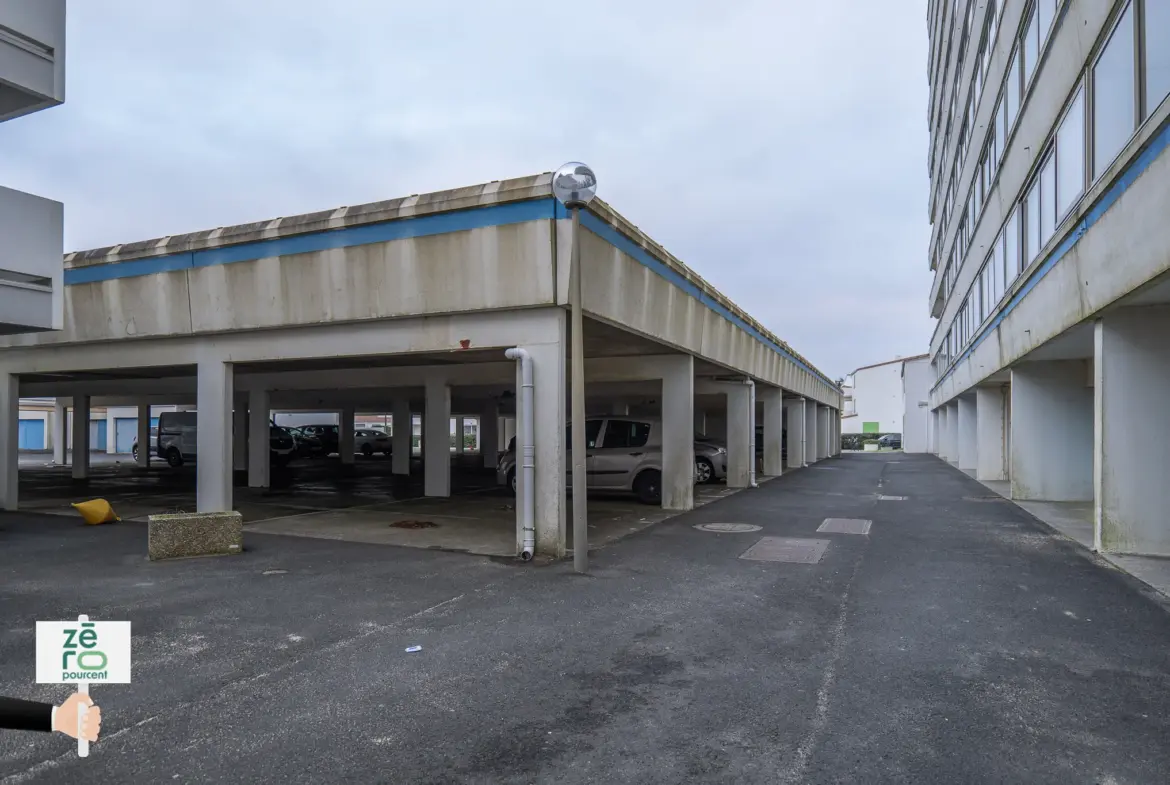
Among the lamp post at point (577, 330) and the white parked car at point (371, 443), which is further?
the white parked car at point (371, 443)

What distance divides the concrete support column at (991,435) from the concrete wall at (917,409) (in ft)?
100

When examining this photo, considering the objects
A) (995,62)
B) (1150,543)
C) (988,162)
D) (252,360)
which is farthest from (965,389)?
(252,360)

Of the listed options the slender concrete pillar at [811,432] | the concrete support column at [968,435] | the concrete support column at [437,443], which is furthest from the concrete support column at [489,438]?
the concrete support column at [968,435]

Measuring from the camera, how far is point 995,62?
17125 mm

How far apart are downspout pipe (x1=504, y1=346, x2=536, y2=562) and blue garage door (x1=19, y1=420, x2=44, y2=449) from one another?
59.4 m

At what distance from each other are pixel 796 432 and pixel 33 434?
54589 mm

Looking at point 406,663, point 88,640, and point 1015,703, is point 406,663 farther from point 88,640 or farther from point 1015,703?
point 1015,703

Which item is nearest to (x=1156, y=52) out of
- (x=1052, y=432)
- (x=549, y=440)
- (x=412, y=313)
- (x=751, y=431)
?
(x=549, y=440)

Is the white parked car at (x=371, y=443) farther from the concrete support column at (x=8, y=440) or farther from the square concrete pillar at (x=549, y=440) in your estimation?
the square concrete pillar at (x=549, y=440)

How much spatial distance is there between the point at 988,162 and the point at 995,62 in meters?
2.72

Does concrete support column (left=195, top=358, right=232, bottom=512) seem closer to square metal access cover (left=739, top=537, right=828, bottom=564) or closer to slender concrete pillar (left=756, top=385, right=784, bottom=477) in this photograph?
square metal access cover (left=739, top=537, right=828, bottom=564)

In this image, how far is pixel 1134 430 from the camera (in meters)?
8.46

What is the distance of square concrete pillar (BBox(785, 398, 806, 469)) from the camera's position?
28.7m

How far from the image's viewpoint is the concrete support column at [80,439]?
23.4 meters
